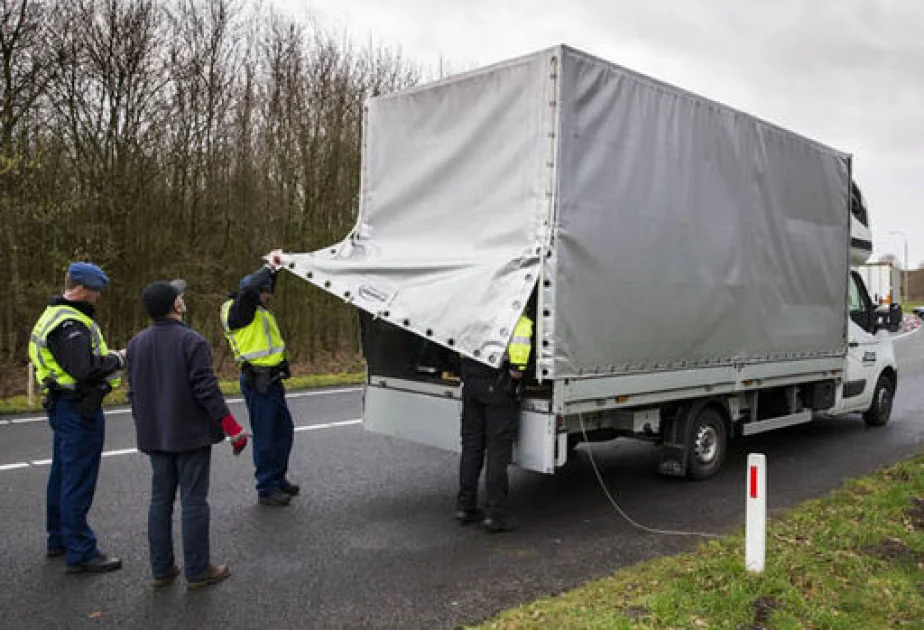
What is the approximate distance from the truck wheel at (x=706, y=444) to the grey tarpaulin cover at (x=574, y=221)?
2.02 ft

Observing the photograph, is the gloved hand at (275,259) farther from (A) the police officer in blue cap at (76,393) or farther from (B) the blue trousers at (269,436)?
(A) the police officer in blue cap at (76,393)

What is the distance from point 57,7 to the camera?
1397 cm

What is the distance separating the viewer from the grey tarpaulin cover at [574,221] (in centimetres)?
529

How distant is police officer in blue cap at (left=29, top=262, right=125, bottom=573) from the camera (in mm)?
4645

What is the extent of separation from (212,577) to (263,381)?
197 centimetres

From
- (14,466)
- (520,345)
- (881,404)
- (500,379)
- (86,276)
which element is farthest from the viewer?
(881,404)

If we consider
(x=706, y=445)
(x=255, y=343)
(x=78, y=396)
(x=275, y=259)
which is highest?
(x=275, y=259)

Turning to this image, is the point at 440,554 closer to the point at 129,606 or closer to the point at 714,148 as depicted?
the point at 129,606

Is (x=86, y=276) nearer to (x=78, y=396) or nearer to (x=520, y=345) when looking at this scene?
(x=78, y=396)

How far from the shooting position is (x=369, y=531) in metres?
5.56

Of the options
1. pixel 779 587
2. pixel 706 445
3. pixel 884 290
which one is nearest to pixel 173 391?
pixel 779 587

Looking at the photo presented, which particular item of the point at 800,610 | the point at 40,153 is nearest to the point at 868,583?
the point at 800,610

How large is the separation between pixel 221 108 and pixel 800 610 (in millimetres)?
15668

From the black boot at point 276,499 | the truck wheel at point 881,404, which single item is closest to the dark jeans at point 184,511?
the black boot at point 276,499
